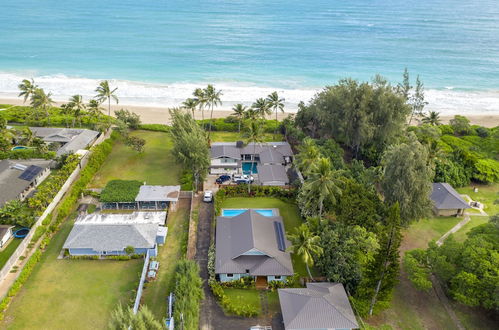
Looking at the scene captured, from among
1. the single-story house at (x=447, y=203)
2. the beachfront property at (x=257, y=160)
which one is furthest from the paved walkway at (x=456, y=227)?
the beachfront property at (x=257, y=160)

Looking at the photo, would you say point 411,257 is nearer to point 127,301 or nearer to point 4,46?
point 127,301

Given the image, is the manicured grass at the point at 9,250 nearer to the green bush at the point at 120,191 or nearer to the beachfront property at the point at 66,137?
the green bush at the point at 120,191

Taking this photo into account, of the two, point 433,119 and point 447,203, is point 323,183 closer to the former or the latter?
point 447,203

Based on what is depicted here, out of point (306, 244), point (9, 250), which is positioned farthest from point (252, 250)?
point (9, 250)

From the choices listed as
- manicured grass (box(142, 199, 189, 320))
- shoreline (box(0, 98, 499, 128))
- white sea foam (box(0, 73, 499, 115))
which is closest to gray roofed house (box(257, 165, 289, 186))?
manicured grass (box(142, 199, 189, 320))

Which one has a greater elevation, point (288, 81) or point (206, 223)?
point (288, 81)

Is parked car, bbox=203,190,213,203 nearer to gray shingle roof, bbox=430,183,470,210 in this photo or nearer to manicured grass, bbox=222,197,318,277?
manicured grass, bbox=222,197,318,277

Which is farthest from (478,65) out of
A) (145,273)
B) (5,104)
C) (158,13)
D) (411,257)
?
(158,13)
